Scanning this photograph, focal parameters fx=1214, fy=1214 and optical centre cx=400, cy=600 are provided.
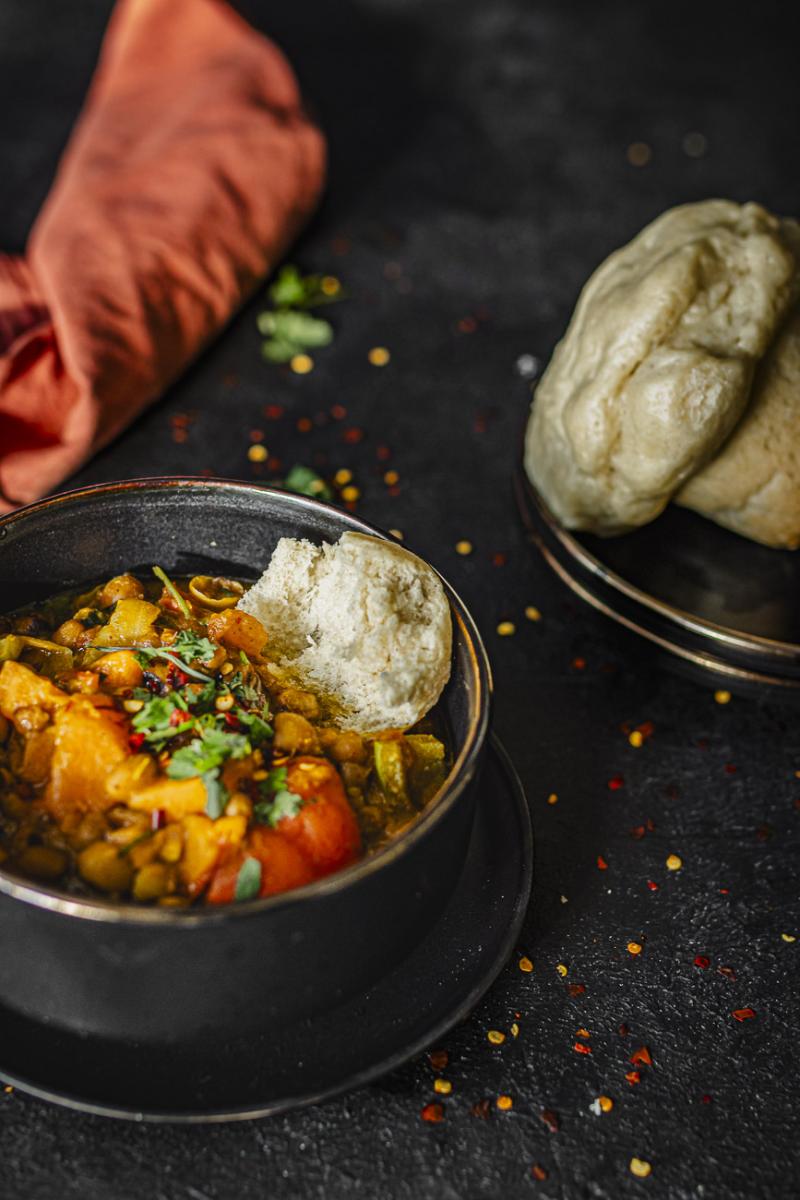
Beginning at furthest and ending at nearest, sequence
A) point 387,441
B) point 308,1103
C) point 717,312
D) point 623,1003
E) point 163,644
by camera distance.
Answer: point 387,441
point 717,312
point 623,1003
point 163,644
point 308,1103

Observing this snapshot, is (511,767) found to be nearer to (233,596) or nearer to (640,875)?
(640,875)

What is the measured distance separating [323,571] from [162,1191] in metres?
0.90

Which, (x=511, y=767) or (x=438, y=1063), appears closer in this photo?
(x=438, y=1063)

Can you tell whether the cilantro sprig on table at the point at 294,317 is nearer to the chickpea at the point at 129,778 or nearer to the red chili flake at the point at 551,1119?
the chickpea at the point at 129,778

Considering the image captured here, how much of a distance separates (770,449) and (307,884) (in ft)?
4.28

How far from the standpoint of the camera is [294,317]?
10.2 ft

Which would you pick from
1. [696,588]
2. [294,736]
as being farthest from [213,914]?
[696,588]

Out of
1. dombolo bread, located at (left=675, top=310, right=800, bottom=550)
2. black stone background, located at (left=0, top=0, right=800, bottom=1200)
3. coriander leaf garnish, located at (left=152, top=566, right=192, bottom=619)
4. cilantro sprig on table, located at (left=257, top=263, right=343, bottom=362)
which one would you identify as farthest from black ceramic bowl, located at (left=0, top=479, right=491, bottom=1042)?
cilantro sprig on table, located at (left=257, top=263, right=343, bottom=362)

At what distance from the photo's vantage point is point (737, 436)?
7.61 ft

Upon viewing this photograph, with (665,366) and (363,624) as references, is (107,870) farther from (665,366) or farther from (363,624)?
(665,366)

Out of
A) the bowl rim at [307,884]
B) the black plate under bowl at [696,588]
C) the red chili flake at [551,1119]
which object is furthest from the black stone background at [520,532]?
the bowl rim at [307,884]

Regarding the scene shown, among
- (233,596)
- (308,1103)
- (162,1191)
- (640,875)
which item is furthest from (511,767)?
(162,1191)

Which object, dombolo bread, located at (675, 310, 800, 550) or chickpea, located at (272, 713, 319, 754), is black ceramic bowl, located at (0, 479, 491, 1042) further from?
dombolo bread, located at (675, 310, 800, 550)

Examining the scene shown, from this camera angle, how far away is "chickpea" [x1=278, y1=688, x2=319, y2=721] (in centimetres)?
178
